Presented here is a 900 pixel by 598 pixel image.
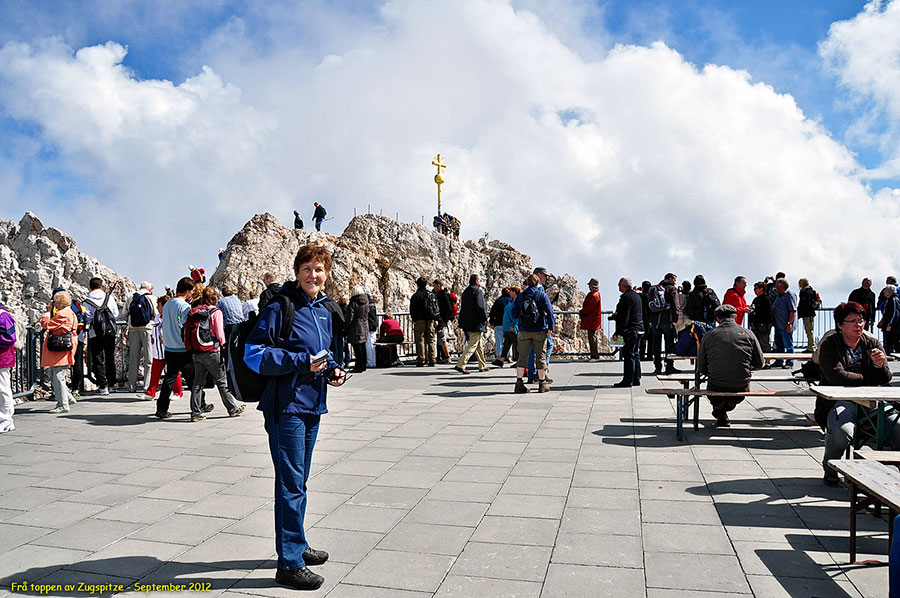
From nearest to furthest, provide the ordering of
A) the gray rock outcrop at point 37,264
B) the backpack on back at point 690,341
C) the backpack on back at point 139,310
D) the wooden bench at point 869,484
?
the wooden bench at point 869,484, the backpack on back at point 690,341, the backpack on back at point 139,310, the gray rock outcrop at point 37,264

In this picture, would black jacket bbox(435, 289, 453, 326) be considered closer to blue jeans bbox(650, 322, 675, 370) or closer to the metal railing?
blue jeans bbox(650, 322, 675, 370)

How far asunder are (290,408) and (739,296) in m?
13.6

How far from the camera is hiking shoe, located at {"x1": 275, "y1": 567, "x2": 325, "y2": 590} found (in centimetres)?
362

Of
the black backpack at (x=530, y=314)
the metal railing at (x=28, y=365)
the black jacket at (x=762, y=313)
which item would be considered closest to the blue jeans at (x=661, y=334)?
the black jacket at (x=762, y=313)

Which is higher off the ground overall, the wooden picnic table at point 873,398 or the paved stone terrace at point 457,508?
the wooden picnic table at point 873,398

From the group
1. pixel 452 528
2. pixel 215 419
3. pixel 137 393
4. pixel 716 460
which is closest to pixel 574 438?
pixel 716 460

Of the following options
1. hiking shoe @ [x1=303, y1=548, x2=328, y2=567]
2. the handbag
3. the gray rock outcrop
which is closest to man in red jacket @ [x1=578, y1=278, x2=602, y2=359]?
the handbag

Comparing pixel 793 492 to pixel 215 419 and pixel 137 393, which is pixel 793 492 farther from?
pixel 137 393

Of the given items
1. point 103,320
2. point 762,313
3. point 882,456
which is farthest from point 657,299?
point 103,320

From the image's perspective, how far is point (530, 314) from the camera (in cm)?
1098

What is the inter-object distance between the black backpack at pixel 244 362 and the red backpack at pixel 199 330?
5281 millimetres

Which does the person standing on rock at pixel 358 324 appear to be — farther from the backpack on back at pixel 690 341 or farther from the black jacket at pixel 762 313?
the black jacket at pixel 762 313

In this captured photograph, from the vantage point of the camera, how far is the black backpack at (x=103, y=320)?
1153 cm

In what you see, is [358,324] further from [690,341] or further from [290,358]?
[290,358]
